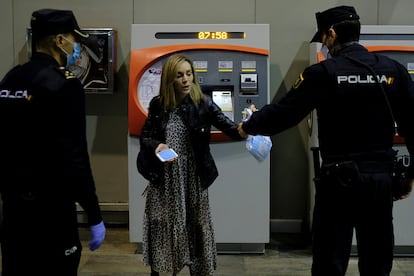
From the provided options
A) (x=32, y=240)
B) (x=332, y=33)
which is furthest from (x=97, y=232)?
(x=332, y=33)

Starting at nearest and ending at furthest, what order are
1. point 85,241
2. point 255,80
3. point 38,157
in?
point 38,157 < point 255,80 < point 85,241

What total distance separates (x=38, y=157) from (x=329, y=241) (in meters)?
1.30

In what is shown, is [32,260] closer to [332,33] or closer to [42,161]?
[42,161]

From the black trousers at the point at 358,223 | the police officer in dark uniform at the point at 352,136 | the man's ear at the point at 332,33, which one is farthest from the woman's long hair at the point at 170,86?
the black trousers at the point at 358,223

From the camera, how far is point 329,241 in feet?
8.58

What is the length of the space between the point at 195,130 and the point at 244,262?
1.36 m

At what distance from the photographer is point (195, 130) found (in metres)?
3.26

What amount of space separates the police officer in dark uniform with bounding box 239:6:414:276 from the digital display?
155 cm

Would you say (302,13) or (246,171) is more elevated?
(302,13)

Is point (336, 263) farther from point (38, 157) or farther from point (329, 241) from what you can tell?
point (38, 157)

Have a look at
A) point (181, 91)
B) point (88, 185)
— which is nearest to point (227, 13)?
point (181, 91)

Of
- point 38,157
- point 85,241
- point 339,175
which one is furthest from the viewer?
point 85,241

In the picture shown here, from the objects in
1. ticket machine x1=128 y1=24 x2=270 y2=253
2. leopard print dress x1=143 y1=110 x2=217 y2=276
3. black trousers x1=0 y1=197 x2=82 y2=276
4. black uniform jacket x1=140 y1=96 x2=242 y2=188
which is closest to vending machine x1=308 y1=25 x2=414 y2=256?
ticket machine x1=128 y1=24 x2=270 y2=253

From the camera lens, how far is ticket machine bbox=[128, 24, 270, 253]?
413 cm
